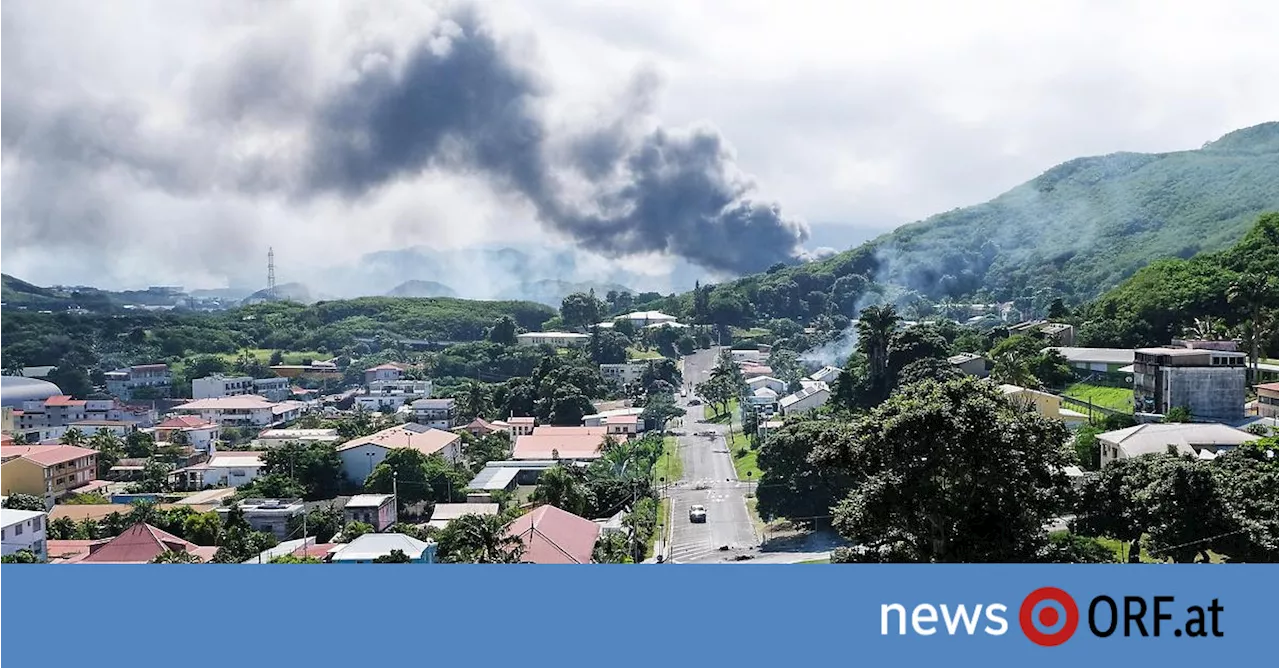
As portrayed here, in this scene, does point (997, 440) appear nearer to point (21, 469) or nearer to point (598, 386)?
point (21, 469)

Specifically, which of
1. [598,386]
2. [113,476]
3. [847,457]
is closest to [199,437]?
[113,476]

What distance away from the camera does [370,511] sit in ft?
28.9

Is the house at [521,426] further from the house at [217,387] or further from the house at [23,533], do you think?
the house at [23,533]

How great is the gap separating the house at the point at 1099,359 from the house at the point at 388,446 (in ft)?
25.6

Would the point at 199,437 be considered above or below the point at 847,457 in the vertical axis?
below

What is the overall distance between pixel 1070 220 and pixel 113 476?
33.2 m

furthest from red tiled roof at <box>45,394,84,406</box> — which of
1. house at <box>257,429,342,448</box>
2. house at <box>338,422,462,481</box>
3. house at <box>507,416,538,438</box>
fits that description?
house at <box>507,416,538,438</box>

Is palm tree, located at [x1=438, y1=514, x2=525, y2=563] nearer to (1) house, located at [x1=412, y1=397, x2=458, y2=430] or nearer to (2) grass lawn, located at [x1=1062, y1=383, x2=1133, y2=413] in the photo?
(2) grass lawn, located at [x1=1062, y1=383, x2=1133, y2=413]

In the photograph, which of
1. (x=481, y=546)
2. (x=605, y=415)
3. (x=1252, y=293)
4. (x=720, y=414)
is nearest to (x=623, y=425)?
(x=605, y=415)

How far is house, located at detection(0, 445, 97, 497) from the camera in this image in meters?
10.1

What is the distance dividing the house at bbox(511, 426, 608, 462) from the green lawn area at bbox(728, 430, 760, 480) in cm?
167

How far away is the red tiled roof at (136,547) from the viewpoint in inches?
281

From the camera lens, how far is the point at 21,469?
33.4ft

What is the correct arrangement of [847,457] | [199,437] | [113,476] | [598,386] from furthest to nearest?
1. [598,386]
2. [199,437]
3. [113,476]
4. [847,457]
